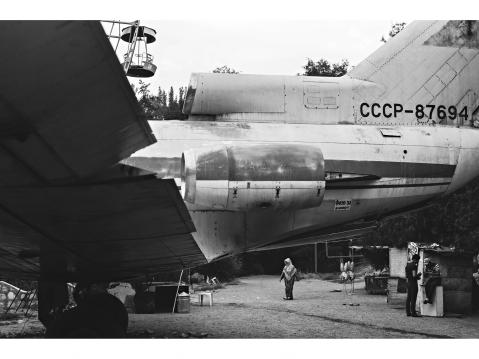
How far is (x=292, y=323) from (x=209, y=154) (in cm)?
603

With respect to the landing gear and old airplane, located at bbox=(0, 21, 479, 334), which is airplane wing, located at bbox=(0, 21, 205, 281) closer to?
old airplane, located at bbox=(0, 21, 479, 334)

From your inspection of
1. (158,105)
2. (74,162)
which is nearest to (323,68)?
(158,105)

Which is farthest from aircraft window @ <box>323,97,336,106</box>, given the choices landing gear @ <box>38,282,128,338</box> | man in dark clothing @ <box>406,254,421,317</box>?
man in dark clothing @ <box>406,254,421,317</box>

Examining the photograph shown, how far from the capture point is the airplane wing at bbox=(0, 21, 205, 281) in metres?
3.15

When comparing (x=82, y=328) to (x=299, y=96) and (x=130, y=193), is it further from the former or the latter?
(x=299, y=96)

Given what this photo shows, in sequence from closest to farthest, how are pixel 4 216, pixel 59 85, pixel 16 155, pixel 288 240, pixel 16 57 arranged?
pixel 16 57 < pixel 59 85 < pixel 16 155 < pixel 4 216 < pixel 288 240

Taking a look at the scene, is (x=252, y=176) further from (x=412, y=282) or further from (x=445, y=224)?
(x=445, y=224)

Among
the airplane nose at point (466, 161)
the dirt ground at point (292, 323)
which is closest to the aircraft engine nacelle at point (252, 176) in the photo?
the airplane nose at point (466, 161)

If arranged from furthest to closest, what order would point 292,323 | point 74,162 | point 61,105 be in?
point 292,323 → point 74,162 → point 61,105

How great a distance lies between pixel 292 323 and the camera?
1102cm

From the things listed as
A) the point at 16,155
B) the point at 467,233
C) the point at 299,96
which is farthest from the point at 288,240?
the point at 467,233

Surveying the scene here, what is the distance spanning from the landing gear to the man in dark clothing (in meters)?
6.19

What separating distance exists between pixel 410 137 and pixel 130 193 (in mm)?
4233

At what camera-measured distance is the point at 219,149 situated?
595 cm
